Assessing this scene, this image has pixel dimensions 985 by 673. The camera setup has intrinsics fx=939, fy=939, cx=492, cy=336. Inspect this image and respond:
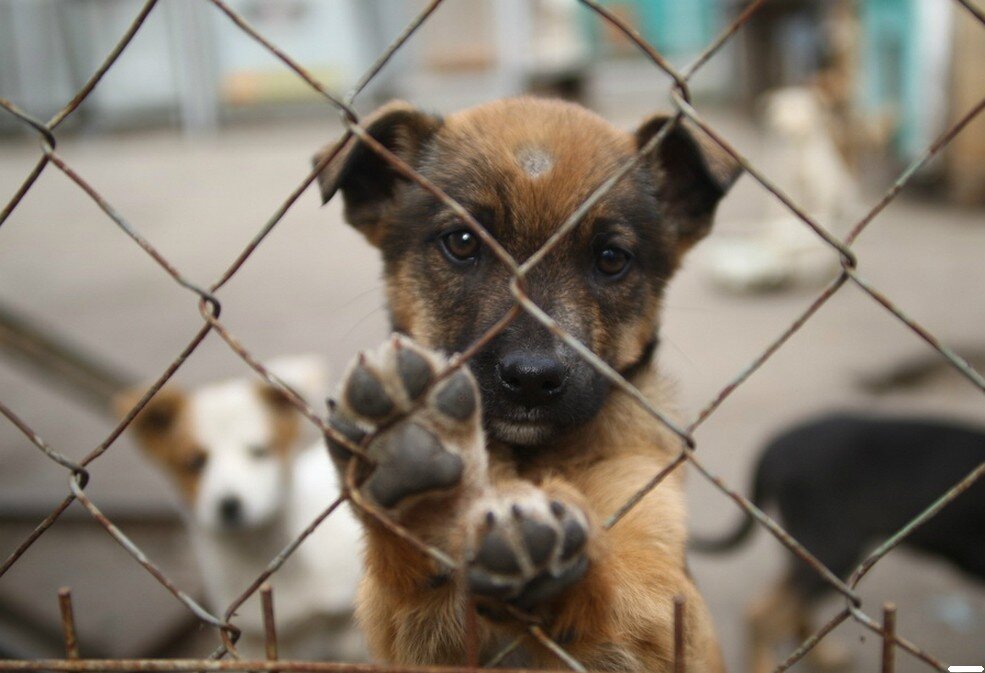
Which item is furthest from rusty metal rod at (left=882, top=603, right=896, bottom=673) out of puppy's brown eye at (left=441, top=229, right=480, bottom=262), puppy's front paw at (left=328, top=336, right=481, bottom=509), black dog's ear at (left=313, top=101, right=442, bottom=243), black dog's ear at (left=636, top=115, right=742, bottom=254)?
black dog's ear at (left=313, top=101, right=442, bottom=243)

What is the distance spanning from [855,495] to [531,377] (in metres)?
2.56

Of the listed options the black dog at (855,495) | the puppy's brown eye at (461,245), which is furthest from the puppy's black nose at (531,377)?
the black dog at (855,495)

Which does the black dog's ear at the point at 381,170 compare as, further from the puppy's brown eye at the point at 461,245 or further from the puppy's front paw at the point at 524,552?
the puppy's front paw at the point at 524,552

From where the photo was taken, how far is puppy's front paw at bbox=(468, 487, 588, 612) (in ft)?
4.79

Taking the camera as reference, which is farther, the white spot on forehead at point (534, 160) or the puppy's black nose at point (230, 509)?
the puppy's black nose at point (230, 509)

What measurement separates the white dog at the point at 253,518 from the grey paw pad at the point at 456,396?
2.29 m

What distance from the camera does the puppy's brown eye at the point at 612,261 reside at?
254 centimetres

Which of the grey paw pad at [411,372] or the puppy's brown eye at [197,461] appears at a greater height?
the puppy's brown eye at [197,461]

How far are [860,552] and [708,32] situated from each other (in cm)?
2059

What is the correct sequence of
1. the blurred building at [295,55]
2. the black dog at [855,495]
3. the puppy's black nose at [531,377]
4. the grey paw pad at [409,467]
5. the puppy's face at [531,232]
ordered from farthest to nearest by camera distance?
the blurred building at [295,55]
the black dog at [855,495]
the puppy's face at [531,232]
the puppy's black nose at [531,377]
the grey paw pad at [409,467]

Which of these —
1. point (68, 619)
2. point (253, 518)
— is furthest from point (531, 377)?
point (253, 518)

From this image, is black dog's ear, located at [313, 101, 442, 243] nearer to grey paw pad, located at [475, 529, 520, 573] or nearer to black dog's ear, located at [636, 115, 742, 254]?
black dog's ear, located at [636, 115, 742, 254]

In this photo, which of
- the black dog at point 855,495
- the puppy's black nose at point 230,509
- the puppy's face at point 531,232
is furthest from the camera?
the black dog at point 855,495

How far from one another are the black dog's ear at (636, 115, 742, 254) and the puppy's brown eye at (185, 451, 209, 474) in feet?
6.97
